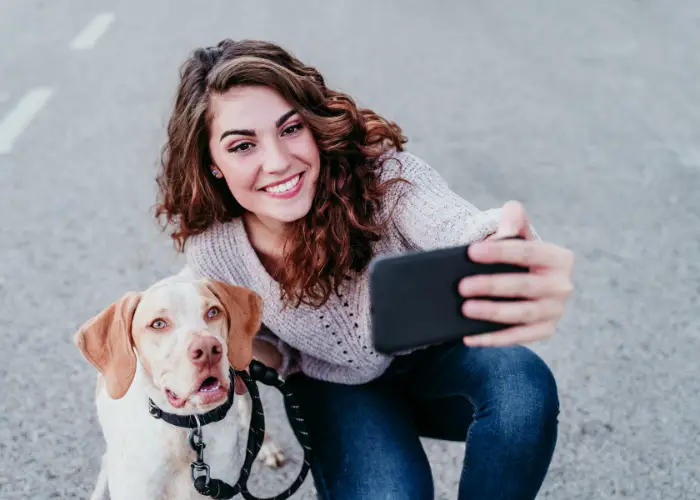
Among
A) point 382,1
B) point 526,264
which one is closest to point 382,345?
point 526,264

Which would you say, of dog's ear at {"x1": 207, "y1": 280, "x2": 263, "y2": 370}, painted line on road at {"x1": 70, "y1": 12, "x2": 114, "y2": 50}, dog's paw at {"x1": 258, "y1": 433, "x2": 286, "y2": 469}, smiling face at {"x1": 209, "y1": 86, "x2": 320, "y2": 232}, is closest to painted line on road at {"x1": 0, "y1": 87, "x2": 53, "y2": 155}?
painted line on road at {"x1": 70, "y1": 12, "x2": 114, "y2": 50}

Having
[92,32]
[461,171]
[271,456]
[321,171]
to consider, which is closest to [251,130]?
[321,171]

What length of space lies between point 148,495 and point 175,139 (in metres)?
0.85

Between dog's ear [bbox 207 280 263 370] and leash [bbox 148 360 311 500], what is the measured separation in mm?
58

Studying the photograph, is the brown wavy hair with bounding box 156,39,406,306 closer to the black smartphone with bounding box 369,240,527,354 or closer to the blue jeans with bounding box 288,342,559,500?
the blue jeans with bounding box 288,342,559,500

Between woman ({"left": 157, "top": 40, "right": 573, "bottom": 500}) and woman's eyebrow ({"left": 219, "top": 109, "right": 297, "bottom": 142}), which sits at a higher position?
woman's eyebrow ({"left": 219, "top": 109, "right": 297, "bottom": 142})

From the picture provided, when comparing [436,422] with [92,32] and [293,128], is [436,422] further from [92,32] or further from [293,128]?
[92,32]

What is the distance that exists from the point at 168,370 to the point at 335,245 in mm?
516

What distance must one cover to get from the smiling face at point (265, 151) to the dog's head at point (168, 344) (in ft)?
0.92

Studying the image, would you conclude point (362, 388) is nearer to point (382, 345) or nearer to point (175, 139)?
point (382, 345)

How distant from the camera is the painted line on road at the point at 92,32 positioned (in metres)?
5.00

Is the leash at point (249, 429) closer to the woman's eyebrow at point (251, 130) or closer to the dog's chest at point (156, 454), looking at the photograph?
the dog's chest at point (156, 454)

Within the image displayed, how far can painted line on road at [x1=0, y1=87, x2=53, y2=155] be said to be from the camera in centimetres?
378

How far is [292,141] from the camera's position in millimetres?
1616
